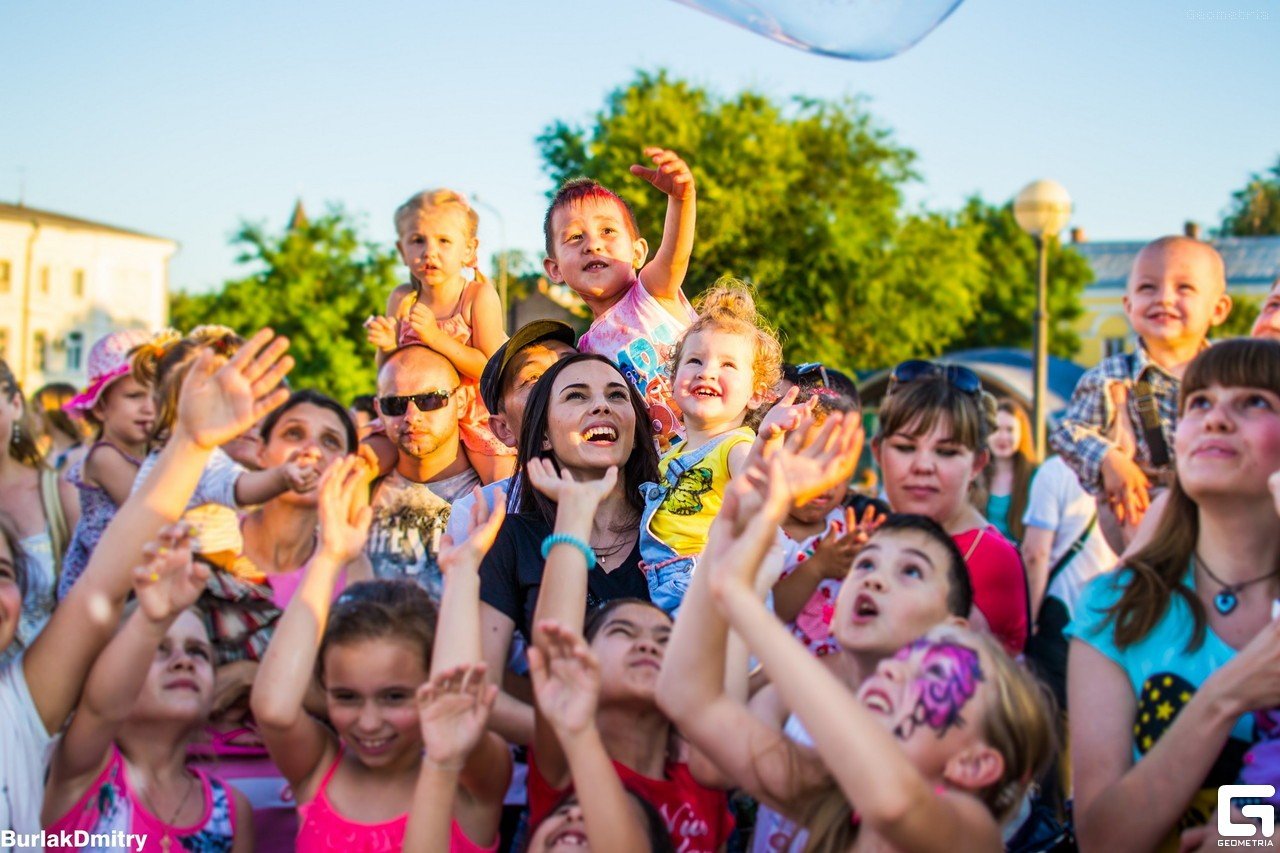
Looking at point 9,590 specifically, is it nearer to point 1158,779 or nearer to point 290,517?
point 290,517

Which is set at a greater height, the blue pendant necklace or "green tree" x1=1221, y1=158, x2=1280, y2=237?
"green tree" x1=1221, y1=158, x2=1280, y2=237

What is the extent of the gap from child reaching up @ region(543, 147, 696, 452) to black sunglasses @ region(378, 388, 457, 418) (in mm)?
533

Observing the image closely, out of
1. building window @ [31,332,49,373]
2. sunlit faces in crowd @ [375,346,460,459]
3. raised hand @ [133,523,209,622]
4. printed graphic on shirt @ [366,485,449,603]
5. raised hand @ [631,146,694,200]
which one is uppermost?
raised hand @ [631,146,694,200]

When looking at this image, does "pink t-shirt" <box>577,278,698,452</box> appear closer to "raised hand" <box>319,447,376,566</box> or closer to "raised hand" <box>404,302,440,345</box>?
"raised hand" <box>404,302,440,345</box>

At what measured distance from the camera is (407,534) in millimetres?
4219

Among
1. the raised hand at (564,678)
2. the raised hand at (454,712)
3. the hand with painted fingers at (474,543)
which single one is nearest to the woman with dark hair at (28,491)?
the hand with painted fingers at (474,543)

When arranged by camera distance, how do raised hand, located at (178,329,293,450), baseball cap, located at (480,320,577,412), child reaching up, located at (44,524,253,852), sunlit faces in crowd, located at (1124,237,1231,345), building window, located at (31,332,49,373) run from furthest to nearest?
1. building window, located at (31,332,49,373)
2. sunlit faces in crowd, located at (1124,237,1231,345)
3. baseball cap, located at (480,320,577,412)
4. raised hand, located at (178,329,293,450)
5. child reaching up, located at (44,524,253,852)

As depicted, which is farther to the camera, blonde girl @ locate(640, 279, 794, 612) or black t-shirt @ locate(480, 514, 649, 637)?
blonde girl @ locate(640, 279, 794, 612)

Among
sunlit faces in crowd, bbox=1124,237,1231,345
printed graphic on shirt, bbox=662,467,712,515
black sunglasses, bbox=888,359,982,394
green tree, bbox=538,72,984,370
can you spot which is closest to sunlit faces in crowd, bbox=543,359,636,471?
printed graphic on shirt, bbox=662,467,712,515

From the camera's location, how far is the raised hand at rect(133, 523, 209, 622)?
2.58 m

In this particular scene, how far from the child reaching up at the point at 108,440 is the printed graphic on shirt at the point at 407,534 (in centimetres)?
116

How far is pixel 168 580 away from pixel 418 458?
6.47 ft

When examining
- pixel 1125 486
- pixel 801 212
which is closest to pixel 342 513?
pixel 1125 486

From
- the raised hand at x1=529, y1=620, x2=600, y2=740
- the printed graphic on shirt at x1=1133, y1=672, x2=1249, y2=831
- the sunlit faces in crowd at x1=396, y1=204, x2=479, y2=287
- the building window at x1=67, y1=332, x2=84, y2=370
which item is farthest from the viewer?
the building window at x1=67, y1=332, x2=84, y2=370
